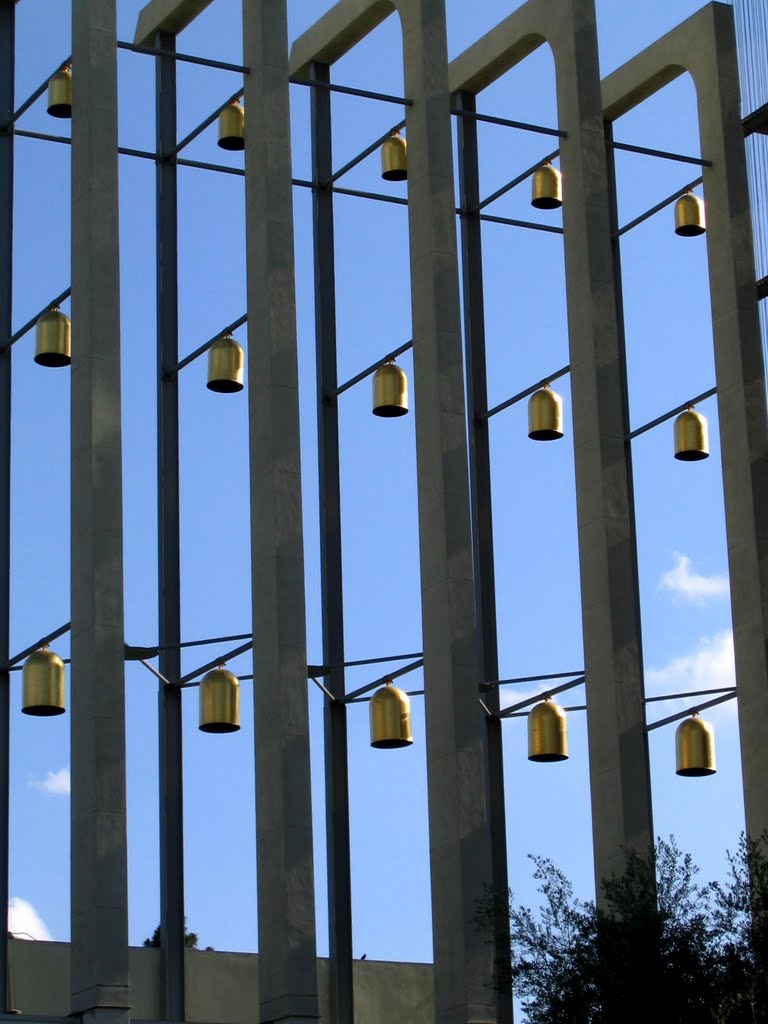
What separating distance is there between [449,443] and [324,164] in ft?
14.6

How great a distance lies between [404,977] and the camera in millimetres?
26297

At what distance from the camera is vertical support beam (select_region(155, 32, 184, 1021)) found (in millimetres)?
22297

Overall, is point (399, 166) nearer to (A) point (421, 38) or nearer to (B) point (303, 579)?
(A) point (421, 38)

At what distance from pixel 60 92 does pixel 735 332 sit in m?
7.47

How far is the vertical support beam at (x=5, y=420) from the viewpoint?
870 inches

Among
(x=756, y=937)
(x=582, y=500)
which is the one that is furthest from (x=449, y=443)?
(x=756, y=937)

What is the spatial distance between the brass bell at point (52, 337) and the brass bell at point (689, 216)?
7.64 m

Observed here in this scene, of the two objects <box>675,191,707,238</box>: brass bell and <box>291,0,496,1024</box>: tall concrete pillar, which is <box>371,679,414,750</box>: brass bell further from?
<box>675,191,707,238</box>: brass bell

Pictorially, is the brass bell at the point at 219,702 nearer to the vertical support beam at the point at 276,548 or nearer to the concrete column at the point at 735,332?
the vertical support beam at the point at 276,548

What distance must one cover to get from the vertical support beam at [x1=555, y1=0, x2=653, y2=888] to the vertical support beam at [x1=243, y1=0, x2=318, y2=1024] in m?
3.59

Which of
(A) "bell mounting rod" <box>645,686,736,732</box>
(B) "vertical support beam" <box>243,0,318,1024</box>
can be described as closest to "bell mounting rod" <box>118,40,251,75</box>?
(B) "vertical support beam" <box>243,0,318,1024</box>

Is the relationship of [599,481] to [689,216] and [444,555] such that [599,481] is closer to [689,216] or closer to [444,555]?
[444,555]

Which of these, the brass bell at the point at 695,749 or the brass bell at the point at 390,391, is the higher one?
the brass bell at the point at 390,391

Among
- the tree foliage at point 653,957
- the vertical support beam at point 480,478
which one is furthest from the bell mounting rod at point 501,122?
the tree foliage at point 653,957
